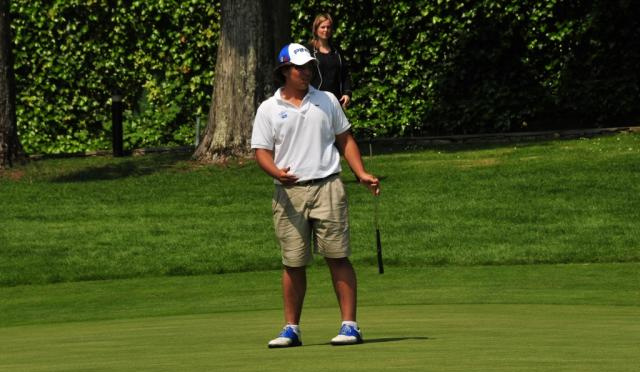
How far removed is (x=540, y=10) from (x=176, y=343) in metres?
15.6

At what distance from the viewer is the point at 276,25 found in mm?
20953

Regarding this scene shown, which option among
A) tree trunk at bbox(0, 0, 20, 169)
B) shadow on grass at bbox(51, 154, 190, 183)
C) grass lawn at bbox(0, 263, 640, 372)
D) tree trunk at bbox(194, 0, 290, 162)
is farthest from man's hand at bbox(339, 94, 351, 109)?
tree trunk at bbox(0, 0, 20, 169)

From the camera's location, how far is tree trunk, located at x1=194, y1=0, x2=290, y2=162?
20656 mm

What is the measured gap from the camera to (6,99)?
68.0 feet

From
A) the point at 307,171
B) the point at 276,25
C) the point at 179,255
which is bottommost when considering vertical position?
the point at 179,255

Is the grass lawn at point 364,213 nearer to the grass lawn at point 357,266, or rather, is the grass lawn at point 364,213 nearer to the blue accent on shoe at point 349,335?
the grass lawn at point 357,266

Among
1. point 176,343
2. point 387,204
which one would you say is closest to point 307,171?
point 176,343

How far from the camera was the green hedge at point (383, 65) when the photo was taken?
75.1ft

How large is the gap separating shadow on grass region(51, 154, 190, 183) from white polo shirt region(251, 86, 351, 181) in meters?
11.8

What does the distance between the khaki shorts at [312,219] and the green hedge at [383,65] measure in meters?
14.5

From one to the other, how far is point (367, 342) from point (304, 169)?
3.46ft

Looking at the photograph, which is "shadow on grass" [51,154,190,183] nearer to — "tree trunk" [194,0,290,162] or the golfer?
"tree trunk" [194,0,290,162]

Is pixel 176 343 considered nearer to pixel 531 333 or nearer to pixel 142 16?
pixel 531 333

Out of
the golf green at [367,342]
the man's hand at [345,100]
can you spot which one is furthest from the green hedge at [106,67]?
the golf green at [367,342]
